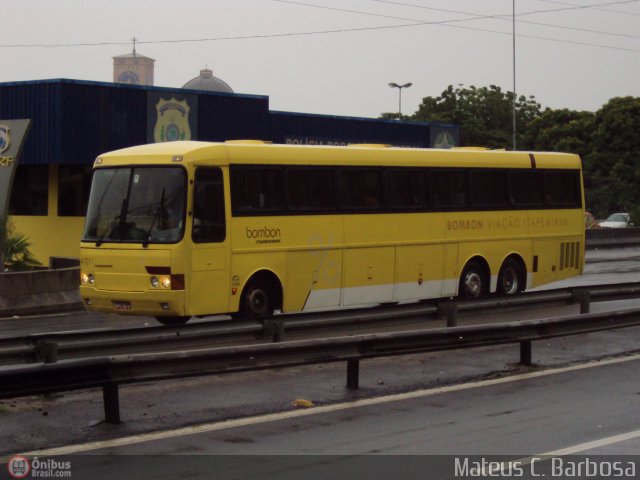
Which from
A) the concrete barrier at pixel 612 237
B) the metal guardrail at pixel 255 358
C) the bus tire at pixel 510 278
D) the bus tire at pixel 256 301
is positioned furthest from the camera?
the concrete barrier at pixel 612 237

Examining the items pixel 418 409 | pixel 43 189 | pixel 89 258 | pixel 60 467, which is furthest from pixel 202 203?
pixel 43 189

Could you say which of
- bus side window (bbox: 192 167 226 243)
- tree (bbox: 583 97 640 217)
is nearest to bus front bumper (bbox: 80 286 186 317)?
bus side window (bbox: 192 167 226 243)

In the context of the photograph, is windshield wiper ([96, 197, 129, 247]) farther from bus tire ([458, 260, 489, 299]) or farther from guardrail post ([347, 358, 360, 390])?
bus tire ([458, 260, 489, 299])

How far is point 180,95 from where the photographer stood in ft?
120

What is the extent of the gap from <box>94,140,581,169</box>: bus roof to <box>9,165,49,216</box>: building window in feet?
53.5

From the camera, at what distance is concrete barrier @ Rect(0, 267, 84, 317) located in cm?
2289

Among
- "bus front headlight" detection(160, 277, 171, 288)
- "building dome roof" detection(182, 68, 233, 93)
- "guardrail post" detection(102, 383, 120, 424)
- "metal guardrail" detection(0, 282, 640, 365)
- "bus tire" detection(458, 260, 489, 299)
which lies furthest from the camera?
"building dome roof" detection(182, 68, 233, 93)

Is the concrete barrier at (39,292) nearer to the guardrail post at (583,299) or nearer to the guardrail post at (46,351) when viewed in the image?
the guardrail post at (583,299)

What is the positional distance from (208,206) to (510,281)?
27.0 ft

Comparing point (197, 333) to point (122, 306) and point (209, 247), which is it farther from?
point (122, 306)

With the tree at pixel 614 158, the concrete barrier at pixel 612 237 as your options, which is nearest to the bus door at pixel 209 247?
the concrete barrier at pixel 612 237

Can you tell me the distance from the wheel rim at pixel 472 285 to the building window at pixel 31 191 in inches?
655

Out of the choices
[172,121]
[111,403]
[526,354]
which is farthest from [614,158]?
[111,403]

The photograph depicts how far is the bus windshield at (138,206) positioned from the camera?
17.6 meters
